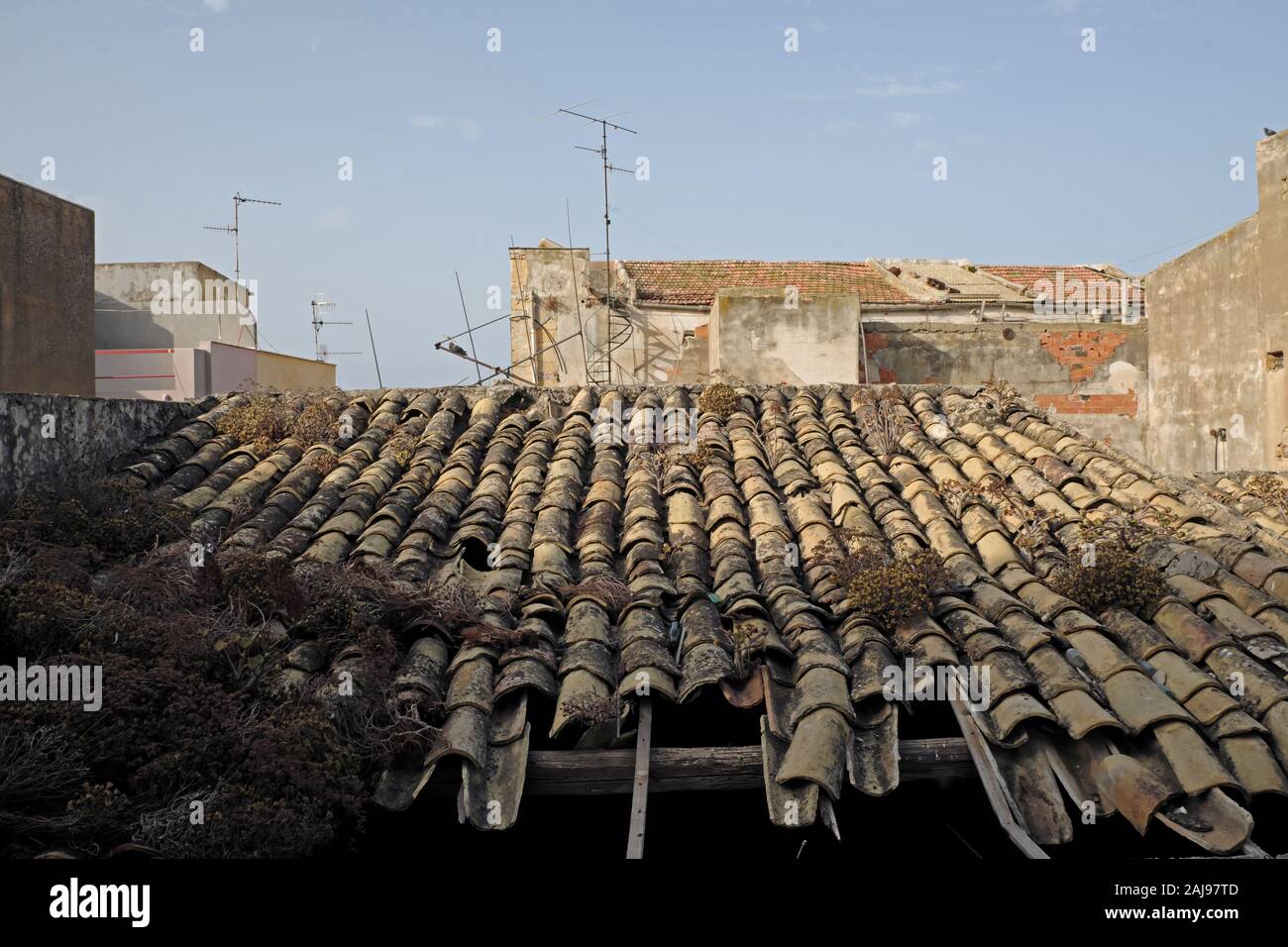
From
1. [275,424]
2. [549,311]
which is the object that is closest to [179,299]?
[549,311]

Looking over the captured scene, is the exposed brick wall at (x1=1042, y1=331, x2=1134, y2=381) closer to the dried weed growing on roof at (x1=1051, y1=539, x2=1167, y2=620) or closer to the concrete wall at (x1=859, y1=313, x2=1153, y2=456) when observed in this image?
the concrete wall at (x1=859, y1=313, x2=1153, y2=456)

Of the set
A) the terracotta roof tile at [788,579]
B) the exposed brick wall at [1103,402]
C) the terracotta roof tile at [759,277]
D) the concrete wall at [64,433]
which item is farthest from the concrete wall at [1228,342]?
the concrete wall at [64,433]

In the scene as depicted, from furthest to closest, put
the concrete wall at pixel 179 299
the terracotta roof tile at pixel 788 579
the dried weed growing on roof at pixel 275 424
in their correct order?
the concrete wall at pixel 179 299 → the dried weed growing on roof at pixel 275 424 → the terracotta roof tile at pixel 788 579

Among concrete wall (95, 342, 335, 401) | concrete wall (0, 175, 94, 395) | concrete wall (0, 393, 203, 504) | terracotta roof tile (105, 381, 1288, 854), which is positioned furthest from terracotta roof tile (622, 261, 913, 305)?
concrete wall (0, 393, 203, 504)

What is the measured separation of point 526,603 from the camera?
6.74m

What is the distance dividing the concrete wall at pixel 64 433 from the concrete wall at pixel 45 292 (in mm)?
2796

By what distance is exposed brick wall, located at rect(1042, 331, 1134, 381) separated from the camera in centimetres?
2058

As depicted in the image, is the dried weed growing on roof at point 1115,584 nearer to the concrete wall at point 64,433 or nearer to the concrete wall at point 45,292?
the concrete wall at point 64,433

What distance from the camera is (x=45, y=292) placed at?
11.8m

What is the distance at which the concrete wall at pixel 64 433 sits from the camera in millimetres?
7641

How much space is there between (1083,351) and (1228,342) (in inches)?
122

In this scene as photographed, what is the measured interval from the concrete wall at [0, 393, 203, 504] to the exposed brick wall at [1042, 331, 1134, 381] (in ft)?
54.6
